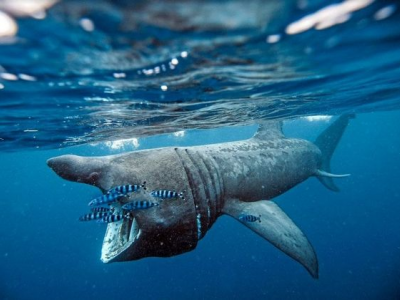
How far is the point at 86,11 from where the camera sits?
378cm

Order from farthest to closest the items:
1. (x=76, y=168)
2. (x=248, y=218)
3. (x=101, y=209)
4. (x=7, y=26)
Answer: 1. (x=248, y=218)
2. (x=101, y=209)
3. (x=76, y=168)
4. (x=7, y=26)

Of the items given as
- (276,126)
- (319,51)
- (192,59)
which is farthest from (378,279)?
(192,59)

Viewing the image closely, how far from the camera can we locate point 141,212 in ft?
16.3

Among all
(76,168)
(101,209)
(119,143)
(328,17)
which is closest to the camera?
(328,17)

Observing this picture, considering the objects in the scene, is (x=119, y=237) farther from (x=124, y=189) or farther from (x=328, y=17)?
(x=328, y=17)

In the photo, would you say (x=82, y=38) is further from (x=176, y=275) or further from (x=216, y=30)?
(x=176, y=275)

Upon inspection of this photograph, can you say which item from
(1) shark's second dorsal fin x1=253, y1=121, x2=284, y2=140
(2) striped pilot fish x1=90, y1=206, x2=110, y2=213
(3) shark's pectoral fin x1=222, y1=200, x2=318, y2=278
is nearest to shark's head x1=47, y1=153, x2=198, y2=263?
(2) striped pilot fish x1=90, y1=206, x2=110, y2=213

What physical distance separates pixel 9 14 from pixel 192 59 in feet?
10.6

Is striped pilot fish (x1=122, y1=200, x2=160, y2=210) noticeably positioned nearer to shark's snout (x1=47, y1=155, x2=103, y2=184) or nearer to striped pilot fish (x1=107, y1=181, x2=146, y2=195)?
striped pilot fish (x1=107, y1=181, x2=146, y2=195)

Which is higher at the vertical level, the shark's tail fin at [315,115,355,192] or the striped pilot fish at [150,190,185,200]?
the striped pilot fish at [150,190,185,200]

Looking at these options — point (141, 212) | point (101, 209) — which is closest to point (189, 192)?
point (141, 212)

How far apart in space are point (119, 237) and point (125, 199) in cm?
114

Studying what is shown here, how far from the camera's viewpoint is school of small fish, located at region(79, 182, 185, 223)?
15.1ft

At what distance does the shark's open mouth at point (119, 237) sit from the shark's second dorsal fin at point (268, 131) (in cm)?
565
